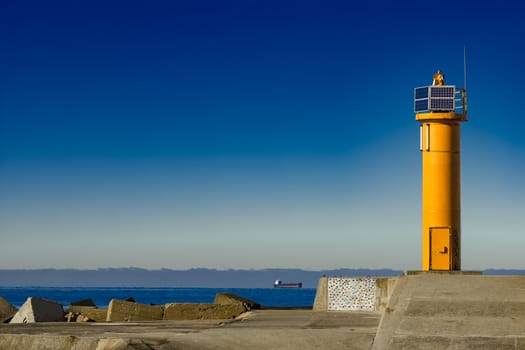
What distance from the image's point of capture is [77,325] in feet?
54.2

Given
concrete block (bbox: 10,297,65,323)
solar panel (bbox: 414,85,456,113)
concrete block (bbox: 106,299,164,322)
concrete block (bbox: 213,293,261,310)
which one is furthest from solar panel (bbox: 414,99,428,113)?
concrete block (bbox: 10,297,65,323)

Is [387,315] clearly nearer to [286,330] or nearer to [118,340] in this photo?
[286,330]

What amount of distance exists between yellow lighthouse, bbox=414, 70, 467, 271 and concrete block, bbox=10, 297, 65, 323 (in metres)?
8.72

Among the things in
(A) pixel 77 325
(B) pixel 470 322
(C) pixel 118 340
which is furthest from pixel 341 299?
(C) pixel 118 340

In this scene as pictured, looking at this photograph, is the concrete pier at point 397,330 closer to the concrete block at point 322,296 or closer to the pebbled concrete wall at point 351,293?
the pebbled concrete wall at point 351,293

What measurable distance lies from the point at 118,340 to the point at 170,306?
8046 millimetres

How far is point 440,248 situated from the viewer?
2150cm

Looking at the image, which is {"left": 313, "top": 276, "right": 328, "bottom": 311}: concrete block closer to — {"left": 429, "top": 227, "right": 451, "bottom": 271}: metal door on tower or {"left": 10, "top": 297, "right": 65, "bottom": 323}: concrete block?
{"left": 429, "top": 227, "right": 451, "bottom": 271}: metal door on tower

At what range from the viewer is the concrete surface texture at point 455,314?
12.3m

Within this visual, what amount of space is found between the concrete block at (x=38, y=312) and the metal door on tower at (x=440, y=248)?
881 cm

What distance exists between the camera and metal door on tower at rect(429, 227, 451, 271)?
21.4 m

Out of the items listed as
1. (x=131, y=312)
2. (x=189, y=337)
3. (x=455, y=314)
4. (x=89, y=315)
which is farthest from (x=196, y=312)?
(x=455, y=314)

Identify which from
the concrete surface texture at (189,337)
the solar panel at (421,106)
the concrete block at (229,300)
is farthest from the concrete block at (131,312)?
the solar panel at (421,106)

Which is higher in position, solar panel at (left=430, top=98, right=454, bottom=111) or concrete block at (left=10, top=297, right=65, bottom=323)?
solar panel at (left=430, top=98, right=454, bottom=111)
